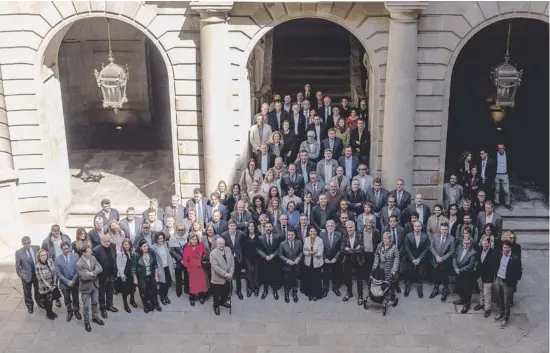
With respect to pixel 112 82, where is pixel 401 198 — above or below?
below

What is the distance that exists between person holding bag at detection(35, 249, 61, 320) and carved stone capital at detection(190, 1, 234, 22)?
6.17 metres

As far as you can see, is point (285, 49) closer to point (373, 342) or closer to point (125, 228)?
point (125, 228)

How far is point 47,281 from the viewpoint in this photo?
1555 cm

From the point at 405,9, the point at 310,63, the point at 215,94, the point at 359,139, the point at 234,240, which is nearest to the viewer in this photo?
the point at 234,240

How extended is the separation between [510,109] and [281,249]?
1059 cm

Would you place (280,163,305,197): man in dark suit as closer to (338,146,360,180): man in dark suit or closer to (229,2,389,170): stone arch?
(338,146,360,180): man in dark suit

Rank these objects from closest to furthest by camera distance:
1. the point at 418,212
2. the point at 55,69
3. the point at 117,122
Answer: the point at 418,212
the point at 55,69
the point at 117,122

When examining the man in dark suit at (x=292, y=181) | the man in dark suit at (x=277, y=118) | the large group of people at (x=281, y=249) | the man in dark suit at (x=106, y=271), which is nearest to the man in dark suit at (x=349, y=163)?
the large group of people at (x=281, y=249)

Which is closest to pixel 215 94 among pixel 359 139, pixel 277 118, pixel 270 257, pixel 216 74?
pixel 216 74

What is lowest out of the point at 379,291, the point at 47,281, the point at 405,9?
the point at 379,291

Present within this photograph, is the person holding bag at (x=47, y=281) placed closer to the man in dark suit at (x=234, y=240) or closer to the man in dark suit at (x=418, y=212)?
the man in dark suit at (x=234, y=240)

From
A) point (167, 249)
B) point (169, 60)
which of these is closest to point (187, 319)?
point (167, 249)

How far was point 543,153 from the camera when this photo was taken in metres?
22.2

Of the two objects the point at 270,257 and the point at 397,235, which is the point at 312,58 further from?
the point at 270,257
